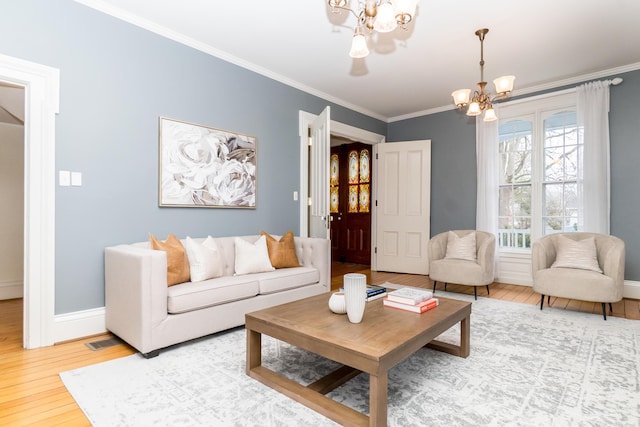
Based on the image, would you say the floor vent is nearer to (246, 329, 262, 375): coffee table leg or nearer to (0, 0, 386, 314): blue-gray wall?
(0, 0, 386, 314): blue-gray wall

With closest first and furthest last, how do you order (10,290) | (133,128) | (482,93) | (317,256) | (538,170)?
(133,128)
(482,93)
(317,256)
(10,290)
(538,170)

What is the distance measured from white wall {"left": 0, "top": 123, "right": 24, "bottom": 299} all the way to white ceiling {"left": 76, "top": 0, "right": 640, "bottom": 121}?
90.9 inches

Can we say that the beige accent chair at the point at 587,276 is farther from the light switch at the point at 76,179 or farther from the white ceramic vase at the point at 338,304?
the light switch at the point at 76,179

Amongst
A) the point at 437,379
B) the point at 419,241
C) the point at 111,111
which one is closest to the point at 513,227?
the point at 419,241

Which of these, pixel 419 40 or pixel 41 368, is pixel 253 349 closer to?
pixel 41 368

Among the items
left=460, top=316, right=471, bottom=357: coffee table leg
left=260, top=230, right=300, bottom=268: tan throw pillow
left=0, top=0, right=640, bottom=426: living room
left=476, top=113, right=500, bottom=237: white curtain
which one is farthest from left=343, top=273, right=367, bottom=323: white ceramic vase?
left=476, top=113, right=500, bottom=237: white curtain

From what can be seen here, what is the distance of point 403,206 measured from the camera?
575 cm

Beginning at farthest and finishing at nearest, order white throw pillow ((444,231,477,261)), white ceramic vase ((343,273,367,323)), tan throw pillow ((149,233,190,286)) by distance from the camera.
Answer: white throw pillow ((444,231,477,261)) < tan throw pillow ((149,233,190,286)) < white ceramic vase ((343,273,367,323))

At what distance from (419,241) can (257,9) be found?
13.4ft

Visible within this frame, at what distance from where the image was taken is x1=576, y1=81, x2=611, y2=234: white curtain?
4016 mm

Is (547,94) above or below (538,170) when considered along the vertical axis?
above

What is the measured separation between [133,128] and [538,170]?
16.2 feet

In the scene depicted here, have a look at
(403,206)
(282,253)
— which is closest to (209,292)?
(282,253)

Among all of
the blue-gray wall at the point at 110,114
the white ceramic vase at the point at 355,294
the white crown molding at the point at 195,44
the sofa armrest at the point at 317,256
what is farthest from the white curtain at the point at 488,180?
the white ceramic vase at the point at 355,294
